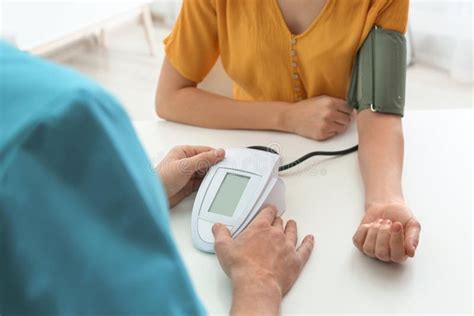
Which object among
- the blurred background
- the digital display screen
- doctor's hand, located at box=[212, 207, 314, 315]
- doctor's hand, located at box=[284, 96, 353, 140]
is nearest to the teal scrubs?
doctor's hand, located at box=[212, 207, 314, 315]

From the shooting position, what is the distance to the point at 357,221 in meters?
0.79

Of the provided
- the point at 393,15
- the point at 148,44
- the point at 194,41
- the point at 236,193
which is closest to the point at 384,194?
the point at 236,193

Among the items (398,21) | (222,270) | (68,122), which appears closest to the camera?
(68,122)

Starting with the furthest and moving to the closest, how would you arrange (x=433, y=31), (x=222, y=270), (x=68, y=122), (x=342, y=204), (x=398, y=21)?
(x=433, y=31) < (x=398, y=21) < (x=342, y=204) < (x=222, y=270) < (x=68, y=122)

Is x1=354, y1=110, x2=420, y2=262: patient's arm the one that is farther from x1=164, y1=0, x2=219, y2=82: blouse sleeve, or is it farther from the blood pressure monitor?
x1=164, y1=0, x2=219, y2=82: blouse sleeve

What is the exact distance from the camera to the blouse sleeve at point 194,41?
1.03 metres

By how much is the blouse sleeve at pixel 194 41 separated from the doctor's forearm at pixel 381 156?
0.29 metres

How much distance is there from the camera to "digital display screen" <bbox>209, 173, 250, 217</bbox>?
78 cm

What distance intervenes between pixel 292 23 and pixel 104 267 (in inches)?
28.8

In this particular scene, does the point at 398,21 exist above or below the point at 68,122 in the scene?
below

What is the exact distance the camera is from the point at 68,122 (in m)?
0.32

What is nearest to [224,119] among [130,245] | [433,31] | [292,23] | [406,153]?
[292,23]

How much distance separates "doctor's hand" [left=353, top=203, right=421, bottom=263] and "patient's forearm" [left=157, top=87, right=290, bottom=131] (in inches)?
12.0

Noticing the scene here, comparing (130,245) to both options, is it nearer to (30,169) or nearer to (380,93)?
→ (30,169)
